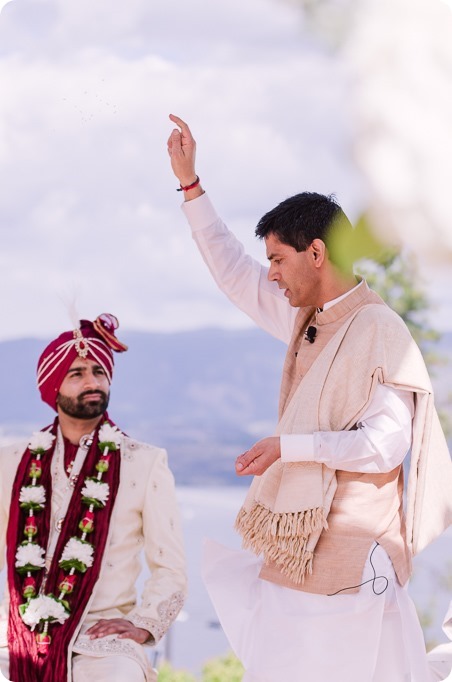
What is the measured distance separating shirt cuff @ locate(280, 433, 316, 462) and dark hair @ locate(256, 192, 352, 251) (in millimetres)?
519

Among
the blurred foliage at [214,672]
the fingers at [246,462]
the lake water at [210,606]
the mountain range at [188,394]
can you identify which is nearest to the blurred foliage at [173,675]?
the blurred foliage at [214,672]

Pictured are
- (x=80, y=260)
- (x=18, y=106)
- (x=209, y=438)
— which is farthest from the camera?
(x=80, y=260)

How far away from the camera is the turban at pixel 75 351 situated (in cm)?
366

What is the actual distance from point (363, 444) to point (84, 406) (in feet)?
4.63

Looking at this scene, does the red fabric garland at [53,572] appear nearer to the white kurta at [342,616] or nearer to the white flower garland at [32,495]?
the white flower garland at [32,495]

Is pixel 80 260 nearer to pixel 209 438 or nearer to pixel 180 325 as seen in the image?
pixel 180 325

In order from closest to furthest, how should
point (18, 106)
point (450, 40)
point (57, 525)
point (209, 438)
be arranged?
point (450, 40) → point (57, 525) → point (18, 106) → point (209, 438)

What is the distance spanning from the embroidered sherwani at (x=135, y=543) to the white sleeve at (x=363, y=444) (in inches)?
42.5

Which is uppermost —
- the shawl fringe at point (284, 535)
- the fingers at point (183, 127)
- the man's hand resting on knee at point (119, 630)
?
the fingers at point (183, 127)

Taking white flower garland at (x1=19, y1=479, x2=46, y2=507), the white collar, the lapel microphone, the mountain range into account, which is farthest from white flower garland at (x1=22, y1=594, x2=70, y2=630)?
the mountain range

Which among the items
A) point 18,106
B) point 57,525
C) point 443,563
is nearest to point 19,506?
point 57,525

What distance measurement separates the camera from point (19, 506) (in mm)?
3504

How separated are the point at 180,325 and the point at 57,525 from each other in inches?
706

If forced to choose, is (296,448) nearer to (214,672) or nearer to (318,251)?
(318,251)
